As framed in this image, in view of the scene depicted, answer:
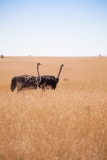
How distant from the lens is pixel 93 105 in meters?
7.04

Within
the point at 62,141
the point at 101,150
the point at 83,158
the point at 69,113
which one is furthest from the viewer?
the point at 69,113

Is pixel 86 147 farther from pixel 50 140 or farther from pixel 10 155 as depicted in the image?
pixel 10 155

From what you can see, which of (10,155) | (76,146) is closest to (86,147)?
(76,146)

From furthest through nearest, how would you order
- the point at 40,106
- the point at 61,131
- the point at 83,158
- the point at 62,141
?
the point at 40,106 → the point at 61,131 → the point at 62,141 → the point at 83,158

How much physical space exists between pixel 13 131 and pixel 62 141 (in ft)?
3.76

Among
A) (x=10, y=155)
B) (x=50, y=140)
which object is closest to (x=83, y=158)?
(x=50, y=140)

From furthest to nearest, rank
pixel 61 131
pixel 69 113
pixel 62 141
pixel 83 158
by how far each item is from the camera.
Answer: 1. pixel 69 113
2. pixel 61 131
3. pixel 62 141
4. pixel 83 158

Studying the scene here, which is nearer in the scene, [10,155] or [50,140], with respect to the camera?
[10,155]

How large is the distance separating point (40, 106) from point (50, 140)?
2262mm

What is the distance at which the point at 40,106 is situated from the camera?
664 centimetres

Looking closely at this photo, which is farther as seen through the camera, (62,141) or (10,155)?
(62,141)

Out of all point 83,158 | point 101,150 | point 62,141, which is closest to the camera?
point 83,158

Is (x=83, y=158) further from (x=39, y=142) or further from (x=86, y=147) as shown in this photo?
(x=39, y=142)

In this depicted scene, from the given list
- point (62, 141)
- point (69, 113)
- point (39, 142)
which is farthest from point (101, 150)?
point (69, 113)
